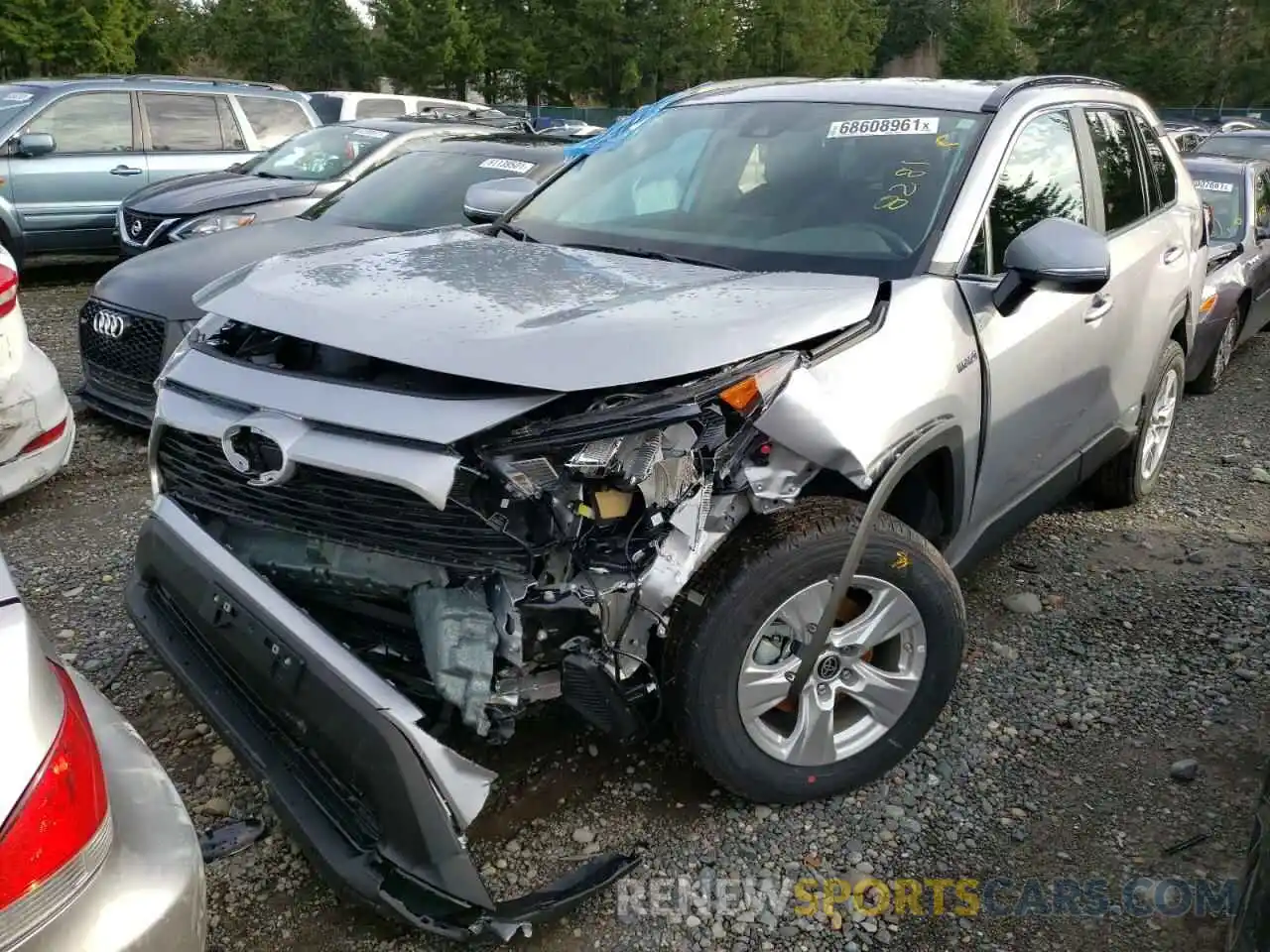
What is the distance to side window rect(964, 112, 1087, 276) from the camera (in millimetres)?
3162

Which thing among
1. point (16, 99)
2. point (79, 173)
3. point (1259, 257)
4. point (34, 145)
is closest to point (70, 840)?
point (1259, 257)

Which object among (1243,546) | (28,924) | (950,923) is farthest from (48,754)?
(1243,546)

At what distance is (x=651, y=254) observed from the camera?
10.6 feet

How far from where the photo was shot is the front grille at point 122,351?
523 centimetres

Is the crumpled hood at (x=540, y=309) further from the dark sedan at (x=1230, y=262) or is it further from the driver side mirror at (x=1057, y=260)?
the dark sedan at (x=1230, y=262)

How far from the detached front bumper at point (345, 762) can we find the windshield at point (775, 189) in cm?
163

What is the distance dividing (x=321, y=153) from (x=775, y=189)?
615 cm

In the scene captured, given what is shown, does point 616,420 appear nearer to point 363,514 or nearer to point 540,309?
point 540,309

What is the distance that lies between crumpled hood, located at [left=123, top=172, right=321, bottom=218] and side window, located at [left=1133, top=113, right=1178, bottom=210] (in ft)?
18.9

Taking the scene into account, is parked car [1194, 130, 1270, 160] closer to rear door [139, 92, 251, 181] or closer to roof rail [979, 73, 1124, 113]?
roof rail [979, 73, 1124, 113]

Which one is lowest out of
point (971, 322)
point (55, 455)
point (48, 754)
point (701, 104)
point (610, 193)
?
point (55, 455)

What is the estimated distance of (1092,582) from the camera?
4.20 meters

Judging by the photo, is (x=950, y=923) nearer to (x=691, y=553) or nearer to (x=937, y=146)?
(x=691, y=553)

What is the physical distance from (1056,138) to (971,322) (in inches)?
44.8
